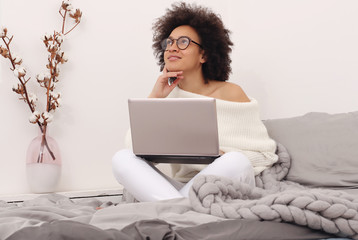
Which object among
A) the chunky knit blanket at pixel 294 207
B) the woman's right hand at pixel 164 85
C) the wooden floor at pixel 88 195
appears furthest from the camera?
Result: the wooden floor at pixel 88 195

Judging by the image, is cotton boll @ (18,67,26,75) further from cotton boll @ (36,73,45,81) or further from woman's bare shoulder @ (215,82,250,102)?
woman's bare shoulder @ (215,82,250,102)

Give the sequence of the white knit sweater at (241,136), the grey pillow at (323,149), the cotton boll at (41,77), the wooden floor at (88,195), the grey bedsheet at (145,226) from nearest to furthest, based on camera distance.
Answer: the grey bedsheet at (145,226) < the grey pillow at (323,149) < the white knit sweater at (241,136) < the wooden floor at (88,195) < the cotton boll at (41,77)

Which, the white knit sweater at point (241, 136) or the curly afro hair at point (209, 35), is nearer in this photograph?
the white knit sweater at point (241, 136)

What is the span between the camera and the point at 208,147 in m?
2.04

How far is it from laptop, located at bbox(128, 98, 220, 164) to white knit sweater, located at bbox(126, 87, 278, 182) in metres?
0.37

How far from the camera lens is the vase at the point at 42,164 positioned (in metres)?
2.99

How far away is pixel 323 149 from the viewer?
7.63 feet

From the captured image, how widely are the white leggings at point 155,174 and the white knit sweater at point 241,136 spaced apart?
0.24 metres

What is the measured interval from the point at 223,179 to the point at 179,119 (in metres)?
0.47

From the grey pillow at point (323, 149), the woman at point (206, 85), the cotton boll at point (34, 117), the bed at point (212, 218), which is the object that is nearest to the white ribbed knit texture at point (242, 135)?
the woman at point (206, 85)

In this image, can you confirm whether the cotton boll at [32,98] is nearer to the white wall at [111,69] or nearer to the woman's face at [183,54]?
the white wall at [111,69]

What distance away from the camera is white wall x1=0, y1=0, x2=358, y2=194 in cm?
300

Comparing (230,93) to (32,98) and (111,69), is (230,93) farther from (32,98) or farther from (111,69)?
(32,98)

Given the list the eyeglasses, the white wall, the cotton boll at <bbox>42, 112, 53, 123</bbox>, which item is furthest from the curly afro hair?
the cotton boll at <bbox>42, 112, 53, 123</bbox>
